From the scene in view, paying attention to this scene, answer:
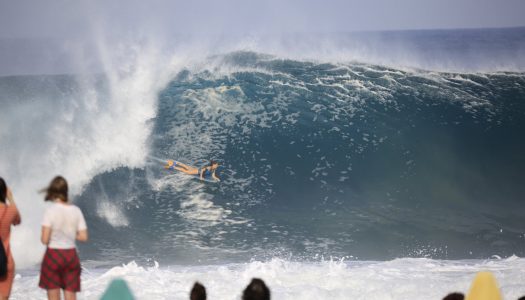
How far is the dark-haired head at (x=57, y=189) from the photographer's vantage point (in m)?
3.45

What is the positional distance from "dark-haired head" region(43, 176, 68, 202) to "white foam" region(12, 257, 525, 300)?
5.66 feet

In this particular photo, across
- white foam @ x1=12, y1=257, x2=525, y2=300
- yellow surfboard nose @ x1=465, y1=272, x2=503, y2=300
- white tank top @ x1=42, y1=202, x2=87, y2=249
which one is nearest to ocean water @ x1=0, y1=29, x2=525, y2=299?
white foam @ x1=12, y1=257, x2=525, y2=300

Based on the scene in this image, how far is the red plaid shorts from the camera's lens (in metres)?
3.59

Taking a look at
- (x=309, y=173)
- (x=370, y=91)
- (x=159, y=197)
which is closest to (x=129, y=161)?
(x=159, y=197)

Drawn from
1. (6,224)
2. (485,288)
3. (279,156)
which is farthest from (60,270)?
(279,156)

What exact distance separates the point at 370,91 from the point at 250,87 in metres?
2.53

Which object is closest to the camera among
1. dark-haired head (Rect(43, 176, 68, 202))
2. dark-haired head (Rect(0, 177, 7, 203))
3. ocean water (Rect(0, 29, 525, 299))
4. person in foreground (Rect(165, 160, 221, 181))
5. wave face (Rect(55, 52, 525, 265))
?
dark-haired head (Rect(43, 176, 68, 202))

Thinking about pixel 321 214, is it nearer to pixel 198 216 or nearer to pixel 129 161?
pixel 198 216

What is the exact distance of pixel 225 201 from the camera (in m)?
10.0

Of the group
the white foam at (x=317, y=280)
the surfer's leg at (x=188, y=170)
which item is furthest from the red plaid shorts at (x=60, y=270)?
the surfer's leg at (x=188, y=170)

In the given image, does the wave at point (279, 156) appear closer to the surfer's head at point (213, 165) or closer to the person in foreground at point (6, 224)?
the surfer's head at point (213, 165)

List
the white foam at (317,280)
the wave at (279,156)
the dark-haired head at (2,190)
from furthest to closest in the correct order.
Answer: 1. the wave at (279,156)
2. the white foam at (317,280)
3. the dark-haired head at (2,190)

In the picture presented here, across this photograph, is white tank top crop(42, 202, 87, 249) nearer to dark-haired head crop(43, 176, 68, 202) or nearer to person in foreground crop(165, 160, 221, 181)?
dark-haired head crop(43, 176, 68, 202)

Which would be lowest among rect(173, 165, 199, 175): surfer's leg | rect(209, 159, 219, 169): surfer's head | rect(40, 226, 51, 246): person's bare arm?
rect(40, 226, 51, 246): person's bare arm
